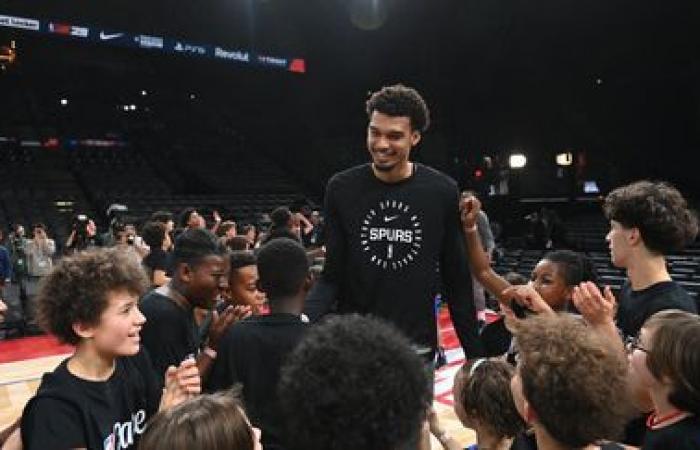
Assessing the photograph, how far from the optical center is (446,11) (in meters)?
17.5

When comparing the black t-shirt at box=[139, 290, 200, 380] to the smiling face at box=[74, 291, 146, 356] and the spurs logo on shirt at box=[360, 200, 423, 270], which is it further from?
the spurs logo on shirt at box=[360, 200, 423, 270]

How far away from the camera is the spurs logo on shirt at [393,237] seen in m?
2.62

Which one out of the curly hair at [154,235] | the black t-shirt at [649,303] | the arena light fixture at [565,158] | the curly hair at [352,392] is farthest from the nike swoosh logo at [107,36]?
the curly hair at [352,392]

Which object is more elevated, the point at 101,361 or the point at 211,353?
the point at 101,361

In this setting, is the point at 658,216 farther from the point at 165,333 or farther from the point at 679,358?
the point at 165,333

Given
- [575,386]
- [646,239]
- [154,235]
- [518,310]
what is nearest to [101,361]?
[575,386]

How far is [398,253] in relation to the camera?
104 inches

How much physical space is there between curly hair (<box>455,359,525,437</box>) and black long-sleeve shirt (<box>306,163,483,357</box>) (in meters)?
0.37

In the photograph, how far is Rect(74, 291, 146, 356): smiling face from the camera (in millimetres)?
2051

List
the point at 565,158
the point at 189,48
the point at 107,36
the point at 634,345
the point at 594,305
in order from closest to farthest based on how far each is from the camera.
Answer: the point at 634,345
the point at 594,305
the point at 107,36
the point at 189,48
the point at 565,158

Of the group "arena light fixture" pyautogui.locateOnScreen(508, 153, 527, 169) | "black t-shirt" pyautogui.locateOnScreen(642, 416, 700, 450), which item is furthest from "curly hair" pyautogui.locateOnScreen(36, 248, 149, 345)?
"arena light fixture" pyautogui.locateOnScreen(508, 153, 527, 169)

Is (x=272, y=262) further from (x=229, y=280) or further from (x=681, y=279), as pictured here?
(x=681, y=279)

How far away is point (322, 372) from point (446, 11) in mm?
17646

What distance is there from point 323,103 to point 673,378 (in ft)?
67.2
